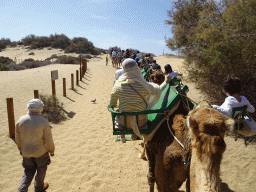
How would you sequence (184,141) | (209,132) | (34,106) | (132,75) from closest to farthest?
(209,132) → (184,141) → (132,75) → (34,106)

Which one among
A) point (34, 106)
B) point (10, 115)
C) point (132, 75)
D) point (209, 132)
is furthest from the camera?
point (10, 115)

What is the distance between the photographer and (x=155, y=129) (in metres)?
2.94

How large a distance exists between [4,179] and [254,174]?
5.94 meters

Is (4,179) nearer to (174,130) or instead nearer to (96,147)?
(96,147)

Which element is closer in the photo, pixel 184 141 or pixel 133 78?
pixel 184 141

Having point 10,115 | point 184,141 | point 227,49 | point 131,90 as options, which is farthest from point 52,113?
point 227,49

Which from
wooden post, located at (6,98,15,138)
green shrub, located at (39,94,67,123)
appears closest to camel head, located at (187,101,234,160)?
wooden post, located at (6,98,15,138)

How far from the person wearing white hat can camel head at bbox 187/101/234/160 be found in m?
2.64

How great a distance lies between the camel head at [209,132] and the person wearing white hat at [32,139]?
8.67 feet

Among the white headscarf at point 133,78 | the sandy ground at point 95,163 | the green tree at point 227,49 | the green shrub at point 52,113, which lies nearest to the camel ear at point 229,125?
the white headscarf at point 133,78

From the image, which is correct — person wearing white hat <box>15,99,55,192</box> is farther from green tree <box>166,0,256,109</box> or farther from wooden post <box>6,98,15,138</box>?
green tree <box>166,0,256,109</box>

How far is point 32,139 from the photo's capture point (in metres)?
3.21

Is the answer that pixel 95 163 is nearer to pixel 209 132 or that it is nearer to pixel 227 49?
pixel 209 132

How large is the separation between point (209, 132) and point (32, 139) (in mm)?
2902
